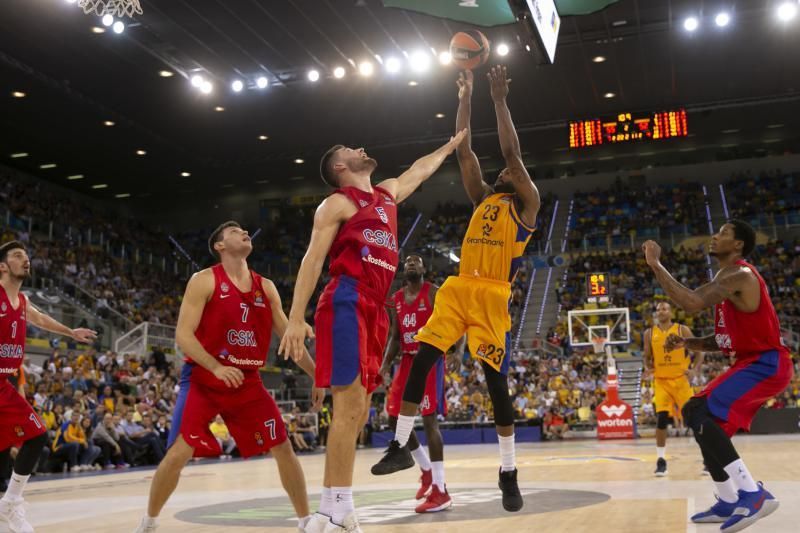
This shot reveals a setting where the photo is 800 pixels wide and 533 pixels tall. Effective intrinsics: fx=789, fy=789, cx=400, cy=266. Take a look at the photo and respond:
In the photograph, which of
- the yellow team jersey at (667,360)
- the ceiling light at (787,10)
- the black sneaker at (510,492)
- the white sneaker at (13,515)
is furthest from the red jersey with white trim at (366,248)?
the ceiling light at (787,10)

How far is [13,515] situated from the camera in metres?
5.68

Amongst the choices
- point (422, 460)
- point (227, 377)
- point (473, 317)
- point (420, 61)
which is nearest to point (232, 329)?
point (227, 377)

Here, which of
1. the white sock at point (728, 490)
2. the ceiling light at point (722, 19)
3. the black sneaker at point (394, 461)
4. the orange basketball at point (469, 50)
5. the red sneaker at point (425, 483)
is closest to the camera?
the black sneaker at point (394, 461)

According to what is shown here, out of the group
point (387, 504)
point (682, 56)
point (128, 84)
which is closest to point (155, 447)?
point (387, 504)

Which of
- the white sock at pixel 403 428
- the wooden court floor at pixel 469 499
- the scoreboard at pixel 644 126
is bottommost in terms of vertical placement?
the wooden court floor at pixel 469 499

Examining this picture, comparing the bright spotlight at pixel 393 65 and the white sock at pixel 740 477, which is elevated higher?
the bright spotlight at pixel 393 65

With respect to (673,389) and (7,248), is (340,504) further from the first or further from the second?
(673,389)

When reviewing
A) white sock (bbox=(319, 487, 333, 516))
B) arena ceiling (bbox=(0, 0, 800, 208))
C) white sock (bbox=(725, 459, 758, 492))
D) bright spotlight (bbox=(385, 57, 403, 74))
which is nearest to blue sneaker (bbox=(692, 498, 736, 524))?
white sock (bbox=(725, 459, 758, 492))

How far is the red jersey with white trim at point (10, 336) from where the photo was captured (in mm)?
6230

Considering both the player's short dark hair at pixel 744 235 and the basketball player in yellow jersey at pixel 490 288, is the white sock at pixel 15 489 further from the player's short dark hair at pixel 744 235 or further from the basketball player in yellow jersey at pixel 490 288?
the player's short dark hair at pixel 744 235

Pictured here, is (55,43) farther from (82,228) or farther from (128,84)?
(82,228)

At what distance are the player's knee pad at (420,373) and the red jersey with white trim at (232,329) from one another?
40.2 inches

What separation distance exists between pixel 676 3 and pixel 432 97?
25.8ft

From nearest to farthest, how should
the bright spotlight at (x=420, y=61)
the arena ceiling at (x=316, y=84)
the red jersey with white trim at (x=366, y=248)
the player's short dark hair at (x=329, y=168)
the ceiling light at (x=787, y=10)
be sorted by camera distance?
the red jersey with white trim at (x=366, y=248) → the player's short dark hair at (x=329, y=168) → the ceiling light at (x=787, y=10) → the arena ceiling at (x=316, y=84) → the bright spotlight at (x=420, y=61)
